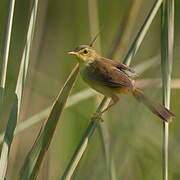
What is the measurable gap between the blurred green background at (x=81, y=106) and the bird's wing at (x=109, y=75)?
17 cm

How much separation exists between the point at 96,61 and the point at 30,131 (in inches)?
41.8

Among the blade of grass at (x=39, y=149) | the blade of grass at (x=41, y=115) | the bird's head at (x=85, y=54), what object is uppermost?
the bird's head at (x=85, y=54)

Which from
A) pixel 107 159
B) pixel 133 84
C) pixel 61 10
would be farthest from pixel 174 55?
pixel 61 10

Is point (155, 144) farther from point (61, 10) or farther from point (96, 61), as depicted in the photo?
point (61, 10)

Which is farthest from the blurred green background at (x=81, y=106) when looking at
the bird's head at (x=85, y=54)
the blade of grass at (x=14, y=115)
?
the blade of grass at (x=14, y=115)

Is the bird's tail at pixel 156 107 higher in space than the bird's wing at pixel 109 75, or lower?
lower

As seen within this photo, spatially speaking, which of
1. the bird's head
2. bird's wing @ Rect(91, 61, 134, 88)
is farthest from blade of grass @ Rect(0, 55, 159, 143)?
the bird's head

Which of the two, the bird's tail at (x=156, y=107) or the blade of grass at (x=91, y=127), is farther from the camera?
the bird's tail at (x=156, y=107)

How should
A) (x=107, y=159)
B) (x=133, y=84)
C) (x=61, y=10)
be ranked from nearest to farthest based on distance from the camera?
(x=107, y=159), (x=133, y=84), (x=61, y=10)

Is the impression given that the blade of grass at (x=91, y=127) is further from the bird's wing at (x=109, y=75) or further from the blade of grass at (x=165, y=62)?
the bird's wing at (x=109, y=75)

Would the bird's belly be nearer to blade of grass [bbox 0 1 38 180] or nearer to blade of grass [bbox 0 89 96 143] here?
blade of grass [bbox 0 89 96 143]

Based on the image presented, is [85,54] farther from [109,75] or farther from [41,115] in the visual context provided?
[41,115]

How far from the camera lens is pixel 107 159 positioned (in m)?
1.66

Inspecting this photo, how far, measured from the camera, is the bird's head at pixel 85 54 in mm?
2528
